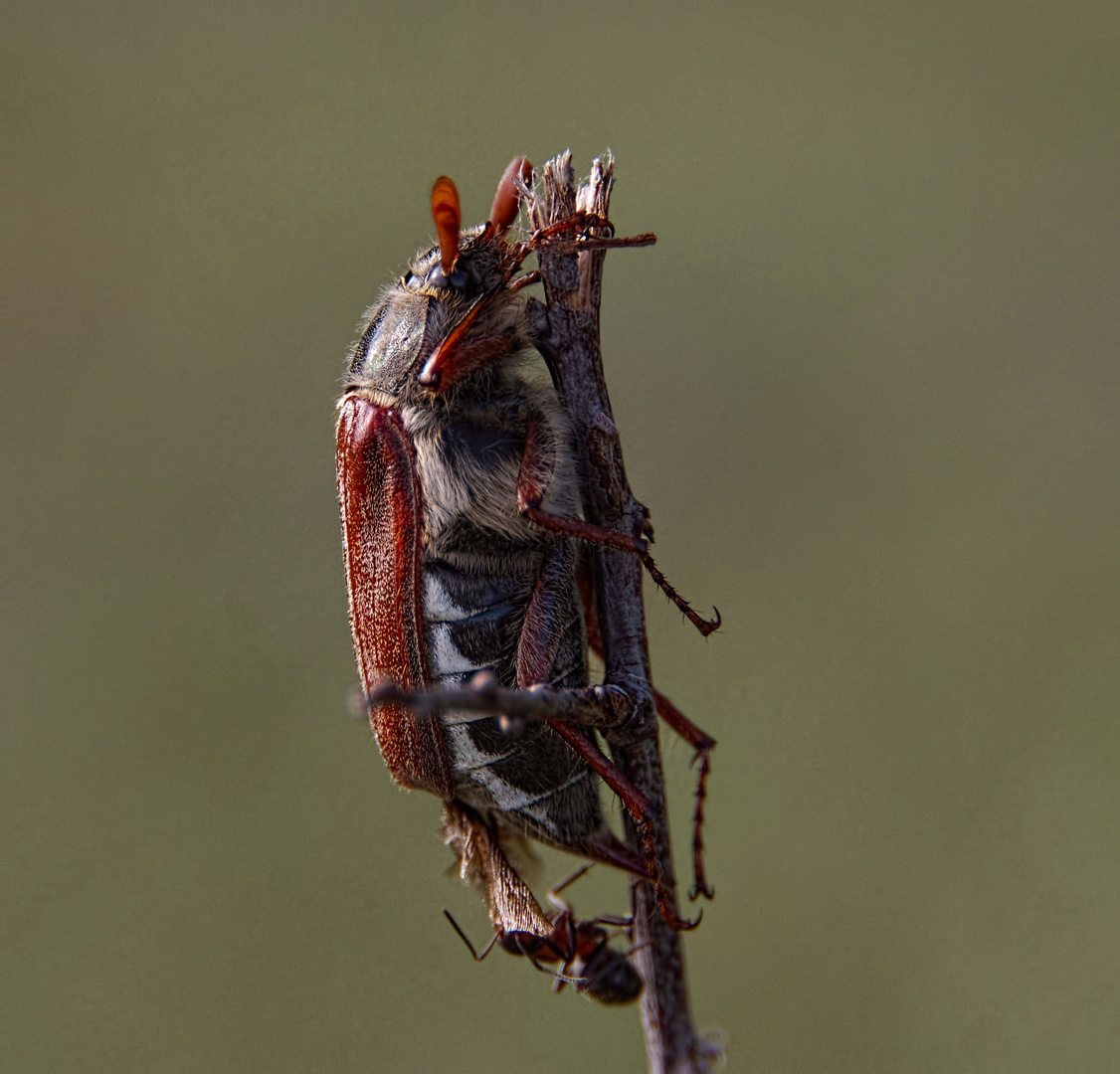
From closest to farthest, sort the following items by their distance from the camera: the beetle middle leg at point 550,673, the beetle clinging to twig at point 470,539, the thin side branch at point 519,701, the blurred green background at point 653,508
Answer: the thin side branch at point 519,701
the beetle middle leg at point 550,673
the beetle clinging to twig at point 470,539
the blurred green background at point 653,508

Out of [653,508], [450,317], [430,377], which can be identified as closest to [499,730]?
[430,377]

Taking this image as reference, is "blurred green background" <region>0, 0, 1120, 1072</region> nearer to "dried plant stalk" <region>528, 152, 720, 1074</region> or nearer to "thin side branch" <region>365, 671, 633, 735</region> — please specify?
"dried plant stalk" <region>528, 152, 720, 1074</region>

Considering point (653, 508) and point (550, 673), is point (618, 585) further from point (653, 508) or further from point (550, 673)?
point (653, 508)

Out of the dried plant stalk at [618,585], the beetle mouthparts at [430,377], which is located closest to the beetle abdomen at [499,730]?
the dried plant stalk at [618,585]

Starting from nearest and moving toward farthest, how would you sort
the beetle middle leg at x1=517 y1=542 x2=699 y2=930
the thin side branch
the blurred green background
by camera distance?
1. the thin side branch
2. the beetle middle leg at x1=517 y1=542 x2=699 y2=930
3. the blurred green background

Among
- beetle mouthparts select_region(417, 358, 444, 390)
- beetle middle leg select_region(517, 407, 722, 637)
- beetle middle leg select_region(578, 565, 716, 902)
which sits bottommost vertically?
beetle middle leg select_region(578, 565, 716, 902)

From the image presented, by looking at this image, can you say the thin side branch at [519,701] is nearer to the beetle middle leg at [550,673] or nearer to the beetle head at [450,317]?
the beetle middle leg at [550,673]

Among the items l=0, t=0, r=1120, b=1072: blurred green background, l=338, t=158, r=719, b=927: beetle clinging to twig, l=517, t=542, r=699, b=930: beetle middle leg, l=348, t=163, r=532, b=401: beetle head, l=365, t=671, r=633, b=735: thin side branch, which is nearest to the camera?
l=365, t=671, r=633, b=735: thin side branch

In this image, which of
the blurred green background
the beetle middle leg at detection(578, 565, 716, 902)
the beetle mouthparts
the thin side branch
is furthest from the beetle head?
the blurred green background
